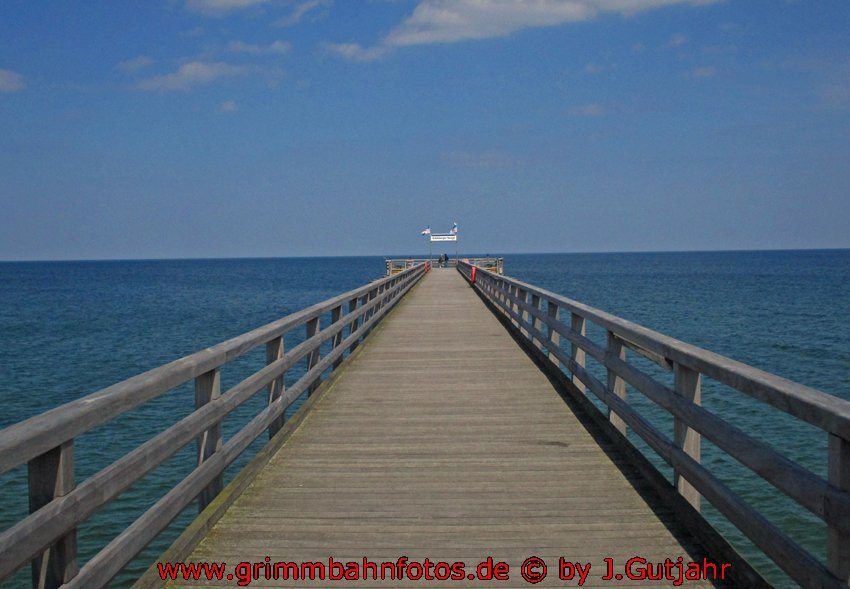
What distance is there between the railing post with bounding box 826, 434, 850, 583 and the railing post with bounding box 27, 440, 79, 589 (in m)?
2.84

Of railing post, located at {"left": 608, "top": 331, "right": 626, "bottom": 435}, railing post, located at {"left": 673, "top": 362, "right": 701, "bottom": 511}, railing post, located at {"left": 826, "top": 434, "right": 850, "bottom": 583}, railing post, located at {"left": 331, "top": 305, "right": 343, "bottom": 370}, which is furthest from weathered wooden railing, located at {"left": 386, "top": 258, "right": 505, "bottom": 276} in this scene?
railing post, located at {"left": 826, "top": 434, "right": 850, "bottom": 583}

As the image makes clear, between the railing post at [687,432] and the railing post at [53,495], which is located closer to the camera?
the railing post at [53,495]

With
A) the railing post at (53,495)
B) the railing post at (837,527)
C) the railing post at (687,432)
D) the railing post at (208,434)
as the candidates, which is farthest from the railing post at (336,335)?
the railing post at (837,527)

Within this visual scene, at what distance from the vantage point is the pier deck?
4.31 meters

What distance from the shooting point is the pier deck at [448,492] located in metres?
4.31

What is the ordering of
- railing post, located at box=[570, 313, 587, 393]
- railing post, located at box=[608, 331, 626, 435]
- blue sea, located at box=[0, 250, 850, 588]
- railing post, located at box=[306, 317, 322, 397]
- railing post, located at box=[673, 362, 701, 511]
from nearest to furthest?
railing post, located at box=[673, 362, 701, 511] < railing post, located at box=[608, 331, 626, 435] < railing post, located at box=[570, 313, 587, 393] < railing post, located at box=[306, 317, 322, 397] < blue sea, located at box=[0, 250, 850, 588]

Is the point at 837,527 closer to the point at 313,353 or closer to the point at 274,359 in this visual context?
the point at 274,359

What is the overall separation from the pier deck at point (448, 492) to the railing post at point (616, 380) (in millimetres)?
196

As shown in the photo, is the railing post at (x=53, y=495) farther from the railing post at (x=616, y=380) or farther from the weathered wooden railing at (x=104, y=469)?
the railing post at (x=616, y=380)

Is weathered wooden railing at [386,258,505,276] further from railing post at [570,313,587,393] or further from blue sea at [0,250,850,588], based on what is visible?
railing post at [570,313,587,393]

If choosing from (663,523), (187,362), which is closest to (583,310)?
(663,523)

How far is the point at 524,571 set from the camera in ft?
13.3

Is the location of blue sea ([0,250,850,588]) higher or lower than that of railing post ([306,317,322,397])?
lower

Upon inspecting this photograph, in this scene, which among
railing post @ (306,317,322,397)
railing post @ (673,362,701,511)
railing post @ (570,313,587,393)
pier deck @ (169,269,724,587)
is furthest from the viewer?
railing post @ (306,317,322,397)
